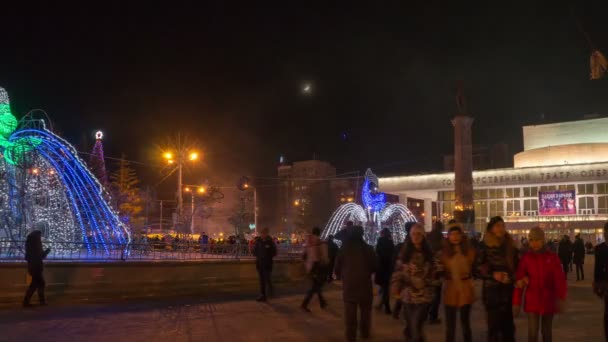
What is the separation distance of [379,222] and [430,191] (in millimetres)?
20869

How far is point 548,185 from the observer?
49750mm

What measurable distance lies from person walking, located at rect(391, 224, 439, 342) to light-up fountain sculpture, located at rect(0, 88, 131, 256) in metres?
11.9

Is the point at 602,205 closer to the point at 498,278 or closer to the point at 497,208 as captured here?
the point at 497,208

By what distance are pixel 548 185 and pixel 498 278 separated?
46316mm

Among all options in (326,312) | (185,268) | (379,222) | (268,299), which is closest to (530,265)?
(326,312)

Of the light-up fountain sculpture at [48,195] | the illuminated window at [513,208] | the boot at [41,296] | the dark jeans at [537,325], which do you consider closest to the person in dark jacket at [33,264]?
the boot at [41,296]

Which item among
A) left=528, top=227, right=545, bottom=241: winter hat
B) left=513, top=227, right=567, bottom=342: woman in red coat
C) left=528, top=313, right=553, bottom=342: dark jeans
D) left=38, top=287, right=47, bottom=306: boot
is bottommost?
left=38, top=287, right=47, bottom=306: boot

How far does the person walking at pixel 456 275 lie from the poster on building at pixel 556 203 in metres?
44.6

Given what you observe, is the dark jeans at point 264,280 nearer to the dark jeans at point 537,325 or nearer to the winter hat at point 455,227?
the winter hat at point 455,227

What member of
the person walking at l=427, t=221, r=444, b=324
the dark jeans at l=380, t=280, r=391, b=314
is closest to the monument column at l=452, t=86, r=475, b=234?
the dark jeans at l=380, t=280, r=391, b=314

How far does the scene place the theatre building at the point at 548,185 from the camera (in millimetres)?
47594

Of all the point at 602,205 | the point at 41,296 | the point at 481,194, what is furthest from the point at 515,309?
the point at 481,194

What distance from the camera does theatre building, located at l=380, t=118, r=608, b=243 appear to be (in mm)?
47594

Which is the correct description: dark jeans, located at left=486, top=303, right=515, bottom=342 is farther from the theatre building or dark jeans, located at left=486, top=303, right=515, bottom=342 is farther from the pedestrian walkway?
the theatre building
